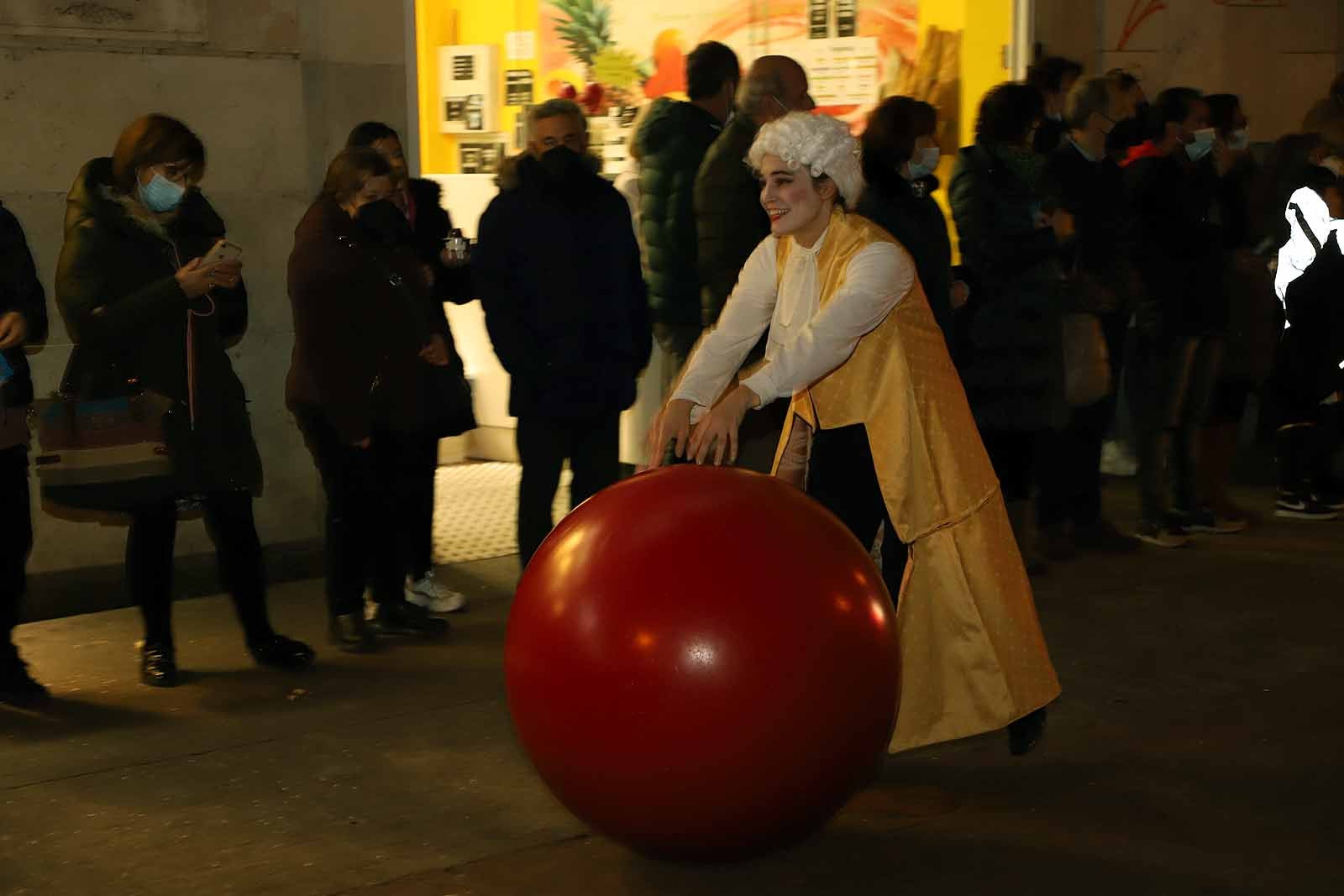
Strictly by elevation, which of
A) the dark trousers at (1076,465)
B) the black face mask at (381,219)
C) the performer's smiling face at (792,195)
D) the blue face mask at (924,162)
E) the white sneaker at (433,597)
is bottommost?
the white sneaker at (433,597)

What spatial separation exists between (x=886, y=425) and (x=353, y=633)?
269cm

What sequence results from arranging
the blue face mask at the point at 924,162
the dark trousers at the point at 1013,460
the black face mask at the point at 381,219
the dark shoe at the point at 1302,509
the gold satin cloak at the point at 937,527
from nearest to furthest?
the gold satin cloak at the point at 937,527 < the black face mask at the point at 381,219 < the blue face mask at the point at 924,162 < the dark trousers at the point at 1013,460 < the dark shoe at the point at 1302,509

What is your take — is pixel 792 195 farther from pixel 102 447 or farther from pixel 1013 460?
pixel 1013 460

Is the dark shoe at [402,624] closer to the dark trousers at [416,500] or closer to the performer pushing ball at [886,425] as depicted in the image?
the dark trousers at [416,500]

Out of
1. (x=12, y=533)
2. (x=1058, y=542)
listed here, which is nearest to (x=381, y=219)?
(x=12, y=533)

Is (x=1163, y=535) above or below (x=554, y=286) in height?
below

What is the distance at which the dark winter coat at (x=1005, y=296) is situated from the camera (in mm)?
7504

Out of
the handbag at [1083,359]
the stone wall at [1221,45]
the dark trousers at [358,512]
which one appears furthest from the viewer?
the stone wall at [1221,45]

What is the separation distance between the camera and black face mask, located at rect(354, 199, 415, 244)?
21.1 feet

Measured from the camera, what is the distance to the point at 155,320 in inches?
239

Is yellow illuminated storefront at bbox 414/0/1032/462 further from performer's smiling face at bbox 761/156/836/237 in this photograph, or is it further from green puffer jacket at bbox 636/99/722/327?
performer's smiling face at bbox 761/156/836/237

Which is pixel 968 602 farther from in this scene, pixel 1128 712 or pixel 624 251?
pixel 624 251

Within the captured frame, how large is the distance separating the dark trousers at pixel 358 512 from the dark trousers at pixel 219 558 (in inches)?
11.7

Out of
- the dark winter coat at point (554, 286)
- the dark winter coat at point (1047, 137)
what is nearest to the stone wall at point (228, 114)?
the dark winter coat at point (554, 286)
